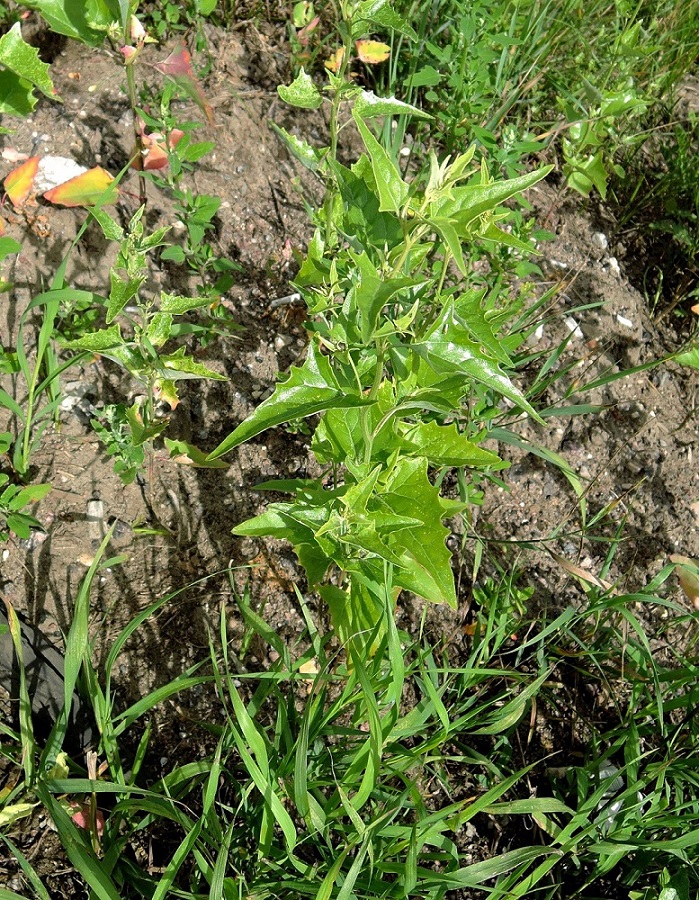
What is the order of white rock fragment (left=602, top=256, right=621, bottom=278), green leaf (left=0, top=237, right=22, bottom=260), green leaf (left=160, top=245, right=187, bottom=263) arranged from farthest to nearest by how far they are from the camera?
white rock fragment (left=602, top=256, right=621, bottom=278) < green leaf (left=160, top=245, right=187, bottom=263) < green leaf (left=0, top=237, right=22, bottom=260)

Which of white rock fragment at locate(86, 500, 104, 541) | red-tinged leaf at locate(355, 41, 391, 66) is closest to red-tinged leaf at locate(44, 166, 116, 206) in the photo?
white rock fragment at locate(86, 500, 104, 541)

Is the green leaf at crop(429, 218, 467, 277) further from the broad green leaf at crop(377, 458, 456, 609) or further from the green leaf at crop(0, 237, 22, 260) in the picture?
the green leaf at crop(0, 237, 22, 260)

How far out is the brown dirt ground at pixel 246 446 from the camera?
166cm

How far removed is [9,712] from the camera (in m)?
1.43

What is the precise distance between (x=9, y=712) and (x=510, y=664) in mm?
1102

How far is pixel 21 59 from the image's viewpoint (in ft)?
4.59

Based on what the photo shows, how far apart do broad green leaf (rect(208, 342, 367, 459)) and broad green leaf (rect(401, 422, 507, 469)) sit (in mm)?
201

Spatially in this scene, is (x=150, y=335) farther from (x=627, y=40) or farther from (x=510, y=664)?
(x=627, y=40)

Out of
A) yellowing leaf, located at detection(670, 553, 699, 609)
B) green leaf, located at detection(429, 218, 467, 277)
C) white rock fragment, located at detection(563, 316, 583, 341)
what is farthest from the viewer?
white rock fragment, located at detection(563, 316, 583, 341)

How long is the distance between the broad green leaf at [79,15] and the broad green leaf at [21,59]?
0.54ft

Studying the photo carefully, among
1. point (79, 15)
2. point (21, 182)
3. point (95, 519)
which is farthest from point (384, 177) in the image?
point (21, 182)

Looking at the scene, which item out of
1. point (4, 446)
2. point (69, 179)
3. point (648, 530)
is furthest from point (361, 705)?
point (69, 179)

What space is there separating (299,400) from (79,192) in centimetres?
118

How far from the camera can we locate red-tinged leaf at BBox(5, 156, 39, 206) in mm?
1910
